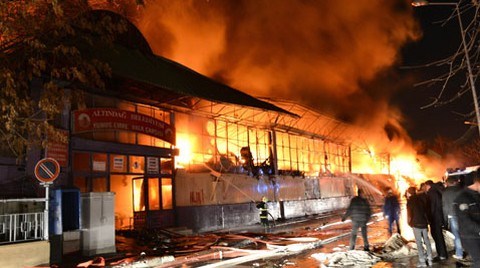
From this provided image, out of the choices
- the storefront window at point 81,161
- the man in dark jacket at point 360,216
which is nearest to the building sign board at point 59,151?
the storefront window at point 81,161

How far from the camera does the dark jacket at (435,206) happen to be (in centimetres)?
964

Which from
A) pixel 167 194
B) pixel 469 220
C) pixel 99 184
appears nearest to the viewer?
pixel 469 220

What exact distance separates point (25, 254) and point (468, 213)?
9614 millimetres

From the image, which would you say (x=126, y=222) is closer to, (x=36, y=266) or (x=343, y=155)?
(x=36, y=266)

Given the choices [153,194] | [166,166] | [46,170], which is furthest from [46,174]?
[166,166]

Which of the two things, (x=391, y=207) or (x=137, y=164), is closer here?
(x=391, y=207)

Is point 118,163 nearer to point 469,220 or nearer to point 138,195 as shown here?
point 138,195

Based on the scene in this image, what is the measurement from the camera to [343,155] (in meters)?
38.0

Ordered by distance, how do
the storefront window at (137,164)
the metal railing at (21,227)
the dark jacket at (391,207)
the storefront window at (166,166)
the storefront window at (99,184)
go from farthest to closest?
the storefront window at (166,166) < the storefront window at (137,164) < the storefront window at (99,184) < the dark jacket at (391,207) < the metal railing at (21,227)

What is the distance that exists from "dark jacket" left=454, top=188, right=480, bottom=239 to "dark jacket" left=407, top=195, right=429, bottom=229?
232 centimetres

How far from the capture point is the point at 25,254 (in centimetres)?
1008

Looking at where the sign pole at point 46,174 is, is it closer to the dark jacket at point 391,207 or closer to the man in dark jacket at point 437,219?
the man in dark jacket at point 437,219

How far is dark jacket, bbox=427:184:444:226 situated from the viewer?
9641mm

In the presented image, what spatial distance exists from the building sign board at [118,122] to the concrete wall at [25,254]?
211 inches
